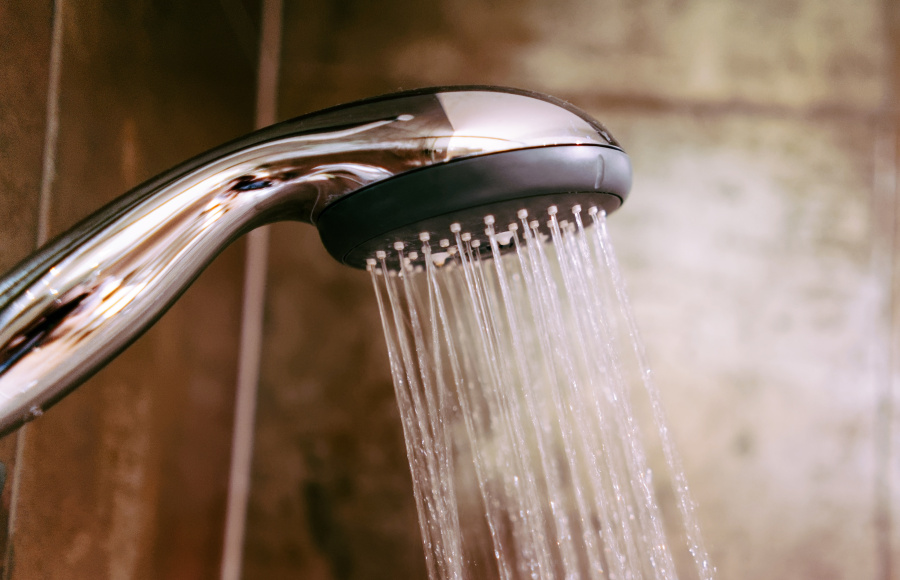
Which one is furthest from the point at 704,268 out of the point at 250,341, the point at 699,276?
the point at 250,341

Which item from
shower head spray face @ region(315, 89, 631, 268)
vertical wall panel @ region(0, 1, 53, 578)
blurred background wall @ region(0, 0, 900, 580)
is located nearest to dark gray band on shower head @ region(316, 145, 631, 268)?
shower head spray face @ region(315, 89, 631, 268)

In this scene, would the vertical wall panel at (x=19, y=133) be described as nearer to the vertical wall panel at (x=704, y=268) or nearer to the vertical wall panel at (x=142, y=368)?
the vertical wall panel at (x=142, y=368)

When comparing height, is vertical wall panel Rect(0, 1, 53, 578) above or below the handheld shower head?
above

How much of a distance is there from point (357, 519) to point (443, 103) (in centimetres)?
81

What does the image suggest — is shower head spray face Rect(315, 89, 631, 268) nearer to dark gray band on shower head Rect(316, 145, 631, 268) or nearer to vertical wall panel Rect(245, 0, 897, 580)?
dark gray band on shower head Rect(316, 145, 631, 268)

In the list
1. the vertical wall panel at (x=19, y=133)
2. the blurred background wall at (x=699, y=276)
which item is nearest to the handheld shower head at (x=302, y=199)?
the vertical wall panel at (x=19, y=133)

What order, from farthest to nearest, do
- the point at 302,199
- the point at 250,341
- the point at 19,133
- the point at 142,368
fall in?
the point at 250,341
the point at 142,368
the point at 19,133
the point at 302,199

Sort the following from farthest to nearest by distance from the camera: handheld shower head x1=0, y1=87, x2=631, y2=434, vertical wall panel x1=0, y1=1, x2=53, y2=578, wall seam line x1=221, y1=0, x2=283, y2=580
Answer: wall seam line x1=221, y1=0, x2=283, y2=580
vertical wall panel x1=0, y1=1, x2=53, y2=578
handheld shower head x1=0, y1=87, x2=631, y2=434

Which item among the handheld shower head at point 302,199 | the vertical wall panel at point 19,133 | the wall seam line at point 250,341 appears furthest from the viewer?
the wall seam line at point 250,341

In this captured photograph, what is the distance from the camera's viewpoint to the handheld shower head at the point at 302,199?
0.13 m

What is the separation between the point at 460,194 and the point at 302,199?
0.05m

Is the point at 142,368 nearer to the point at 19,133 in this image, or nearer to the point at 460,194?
the point at 19,133

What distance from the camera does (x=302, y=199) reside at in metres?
0.19

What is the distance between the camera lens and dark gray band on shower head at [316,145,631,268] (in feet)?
0.64
